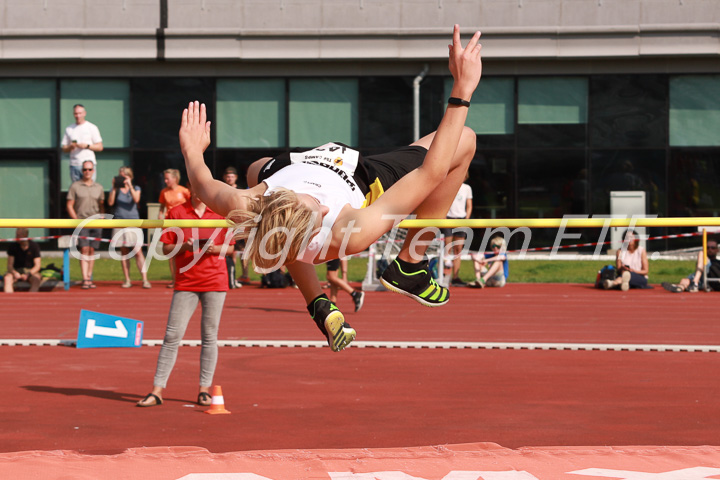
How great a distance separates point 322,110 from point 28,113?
5.91 metres

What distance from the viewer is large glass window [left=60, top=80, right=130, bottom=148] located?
20.0 m

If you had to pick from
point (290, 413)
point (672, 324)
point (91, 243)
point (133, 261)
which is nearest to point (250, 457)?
point (290, 413)

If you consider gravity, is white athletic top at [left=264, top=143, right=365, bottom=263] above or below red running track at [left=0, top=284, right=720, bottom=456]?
above

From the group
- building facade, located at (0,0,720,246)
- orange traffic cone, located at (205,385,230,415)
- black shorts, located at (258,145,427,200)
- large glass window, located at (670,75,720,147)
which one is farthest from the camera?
large glass window, located at (670,75,720,147)

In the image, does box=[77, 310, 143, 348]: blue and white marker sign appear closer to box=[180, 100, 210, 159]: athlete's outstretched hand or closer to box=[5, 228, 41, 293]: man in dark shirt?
box=[5, 228, 41, 293]: man in dark shirt

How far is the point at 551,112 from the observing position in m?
19.7

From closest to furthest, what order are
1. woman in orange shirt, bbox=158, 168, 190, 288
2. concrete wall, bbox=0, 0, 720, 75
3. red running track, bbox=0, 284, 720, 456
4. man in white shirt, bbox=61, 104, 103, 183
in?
red running track, bbox=0, 284, 720, 456 < woman in orange shirt, bbox=158, 168, 190, 288 < man in white shirt, bbox=61, 104, 103, 183 < concrete wall, bbox=0, 0, 720, 75

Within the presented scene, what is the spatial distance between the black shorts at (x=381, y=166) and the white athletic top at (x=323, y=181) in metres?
0.06

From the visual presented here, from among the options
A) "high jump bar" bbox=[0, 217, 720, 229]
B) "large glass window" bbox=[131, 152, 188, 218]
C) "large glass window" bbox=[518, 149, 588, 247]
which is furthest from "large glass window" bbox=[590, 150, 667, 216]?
"high jump bar" bbox=[0, 217, 720, 229]

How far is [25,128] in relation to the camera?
795 inches

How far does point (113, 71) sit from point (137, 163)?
1.89 meters

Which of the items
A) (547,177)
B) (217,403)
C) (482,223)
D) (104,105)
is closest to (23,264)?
(104,105)

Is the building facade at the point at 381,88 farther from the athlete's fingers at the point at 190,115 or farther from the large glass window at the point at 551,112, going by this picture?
the athlete's fingers at the point at 190,115

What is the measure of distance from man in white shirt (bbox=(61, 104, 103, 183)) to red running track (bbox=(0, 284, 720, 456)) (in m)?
2.65
